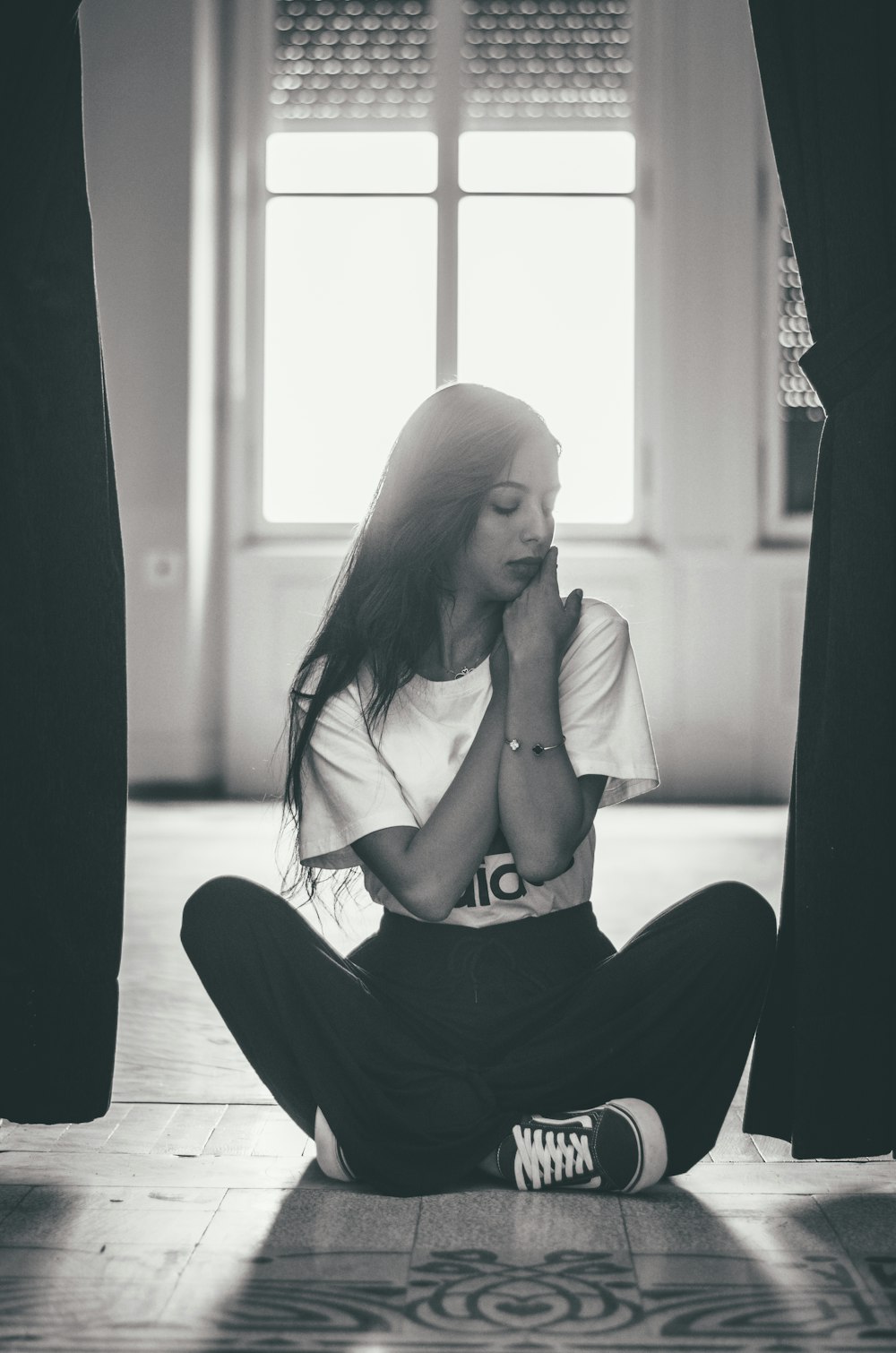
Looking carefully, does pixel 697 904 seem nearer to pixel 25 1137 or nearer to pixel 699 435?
pixel 25 1137

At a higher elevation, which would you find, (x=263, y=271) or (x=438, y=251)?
(x=438, y=251)

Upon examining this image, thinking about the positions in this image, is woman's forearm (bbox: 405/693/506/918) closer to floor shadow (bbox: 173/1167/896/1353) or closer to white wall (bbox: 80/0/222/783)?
floor shadow (bbox: 173/1167/896/1353)

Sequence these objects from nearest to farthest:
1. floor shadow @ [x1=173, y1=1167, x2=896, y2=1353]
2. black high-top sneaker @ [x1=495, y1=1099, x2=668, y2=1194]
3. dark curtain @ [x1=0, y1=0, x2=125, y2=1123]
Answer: floor shadow @ [x1=173, y1=1167, x2=896, y2=1353] → black high-top sneaker @ [x1=495, y1=1099, x2=668, y2=1194] → dark curtain @ [x1=0, y1=0, x2=125, y2=1123]

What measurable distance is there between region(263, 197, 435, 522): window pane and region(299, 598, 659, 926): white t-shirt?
4.74m

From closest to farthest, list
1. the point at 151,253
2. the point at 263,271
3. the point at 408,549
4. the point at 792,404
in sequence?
the point at 408,549, the point at 151,253, the point at 792,404, the point at 263,271

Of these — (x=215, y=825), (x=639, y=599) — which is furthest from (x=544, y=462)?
(x=639, y=599)

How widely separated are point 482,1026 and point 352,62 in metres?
5.50

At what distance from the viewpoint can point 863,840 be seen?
168 centimetres

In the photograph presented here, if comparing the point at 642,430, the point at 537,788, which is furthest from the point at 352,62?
the point at 537,788

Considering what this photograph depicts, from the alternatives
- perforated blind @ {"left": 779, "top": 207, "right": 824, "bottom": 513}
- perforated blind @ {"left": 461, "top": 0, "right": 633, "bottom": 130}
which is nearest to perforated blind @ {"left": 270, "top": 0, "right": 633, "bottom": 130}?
perforated blind @ {"left": 461, "top": 0, "right": 633, "bottom": 130}

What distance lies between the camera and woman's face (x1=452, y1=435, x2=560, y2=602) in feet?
5.56

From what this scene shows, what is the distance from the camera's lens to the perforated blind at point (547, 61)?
618 centimetres

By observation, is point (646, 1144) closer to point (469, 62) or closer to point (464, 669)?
point (464, 669)

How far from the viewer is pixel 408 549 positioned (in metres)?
1.74
